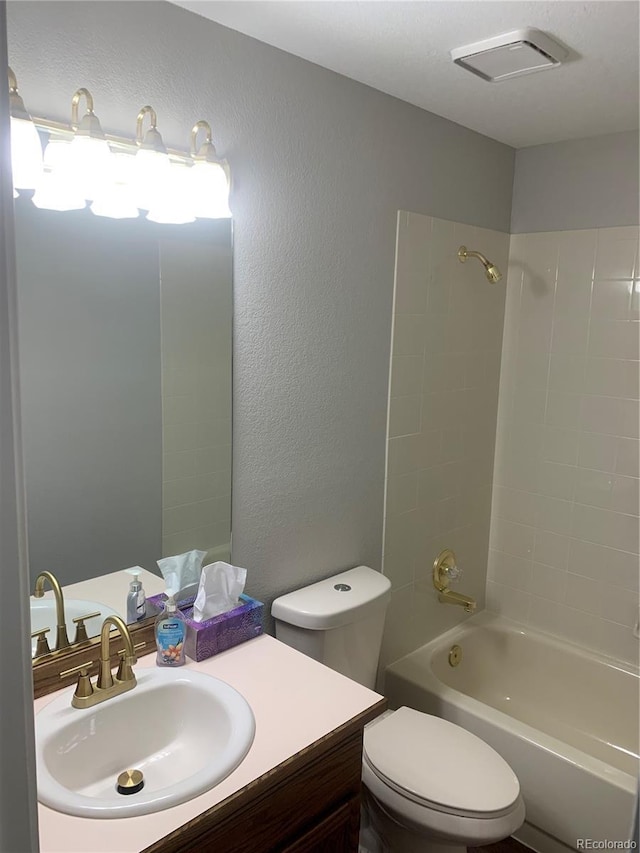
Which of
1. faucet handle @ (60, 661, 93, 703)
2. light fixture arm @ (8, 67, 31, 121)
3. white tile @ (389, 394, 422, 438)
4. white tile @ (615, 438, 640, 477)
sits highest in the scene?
light fixture arm @ (8, 67, 31, 121)

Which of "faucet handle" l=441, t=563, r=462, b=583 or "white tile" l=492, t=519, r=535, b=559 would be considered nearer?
"faucet handle" l=441, t=563, r=462, b=583

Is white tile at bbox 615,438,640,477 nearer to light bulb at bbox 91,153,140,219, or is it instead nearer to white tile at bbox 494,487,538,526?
white tile at bbox 494,487,538,526

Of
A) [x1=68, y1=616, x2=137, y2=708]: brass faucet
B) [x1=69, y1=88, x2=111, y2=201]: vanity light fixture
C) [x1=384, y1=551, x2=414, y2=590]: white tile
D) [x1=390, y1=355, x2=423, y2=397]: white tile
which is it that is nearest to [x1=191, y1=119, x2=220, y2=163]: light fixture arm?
[x1=69, y1=88, x2=111, y2=201]: vanity light fixture

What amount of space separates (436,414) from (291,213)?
100cm

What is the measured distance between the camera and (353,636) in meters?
2.01

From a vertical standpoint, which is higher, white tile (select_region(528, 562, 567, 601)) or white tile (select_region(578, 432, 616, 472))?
white tile (select_region(578, 432, 616, 472))

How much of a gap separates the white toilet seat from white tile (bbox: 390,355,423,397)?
1065 millimetres

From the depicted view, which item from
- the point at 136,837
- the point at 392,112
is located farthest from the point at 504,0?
the point at 136,837

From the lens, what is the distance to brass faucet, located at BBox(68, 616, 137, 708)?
140cm

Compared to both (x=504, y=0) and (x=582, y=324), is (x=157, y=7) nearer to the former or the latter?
(x=504, y=0)

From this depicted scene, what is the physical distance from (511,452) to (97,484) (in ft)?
6.12

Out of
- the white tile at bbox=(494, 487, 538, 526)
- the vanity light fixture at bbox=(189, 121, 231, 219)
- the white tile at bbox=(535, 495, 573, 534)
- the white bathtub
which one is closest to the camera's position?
the vanity light fixture at bbox=(189, 121, 231, 219)

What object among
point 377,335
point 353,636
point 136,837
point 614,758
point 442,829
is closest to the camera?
point 136,837

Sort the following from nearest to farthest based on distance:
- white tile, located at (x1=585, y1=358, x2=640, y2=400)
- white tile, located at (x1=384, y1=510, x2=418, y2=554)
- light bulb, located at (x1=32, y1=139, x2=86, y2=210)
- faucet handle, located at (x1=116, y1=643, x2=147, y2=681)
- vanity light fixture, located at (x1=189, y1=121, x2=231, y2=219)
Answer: light bulb, located at (x1=32, y1=139, x2=86, y2=210)
faucet handle, located at (x1=116, y1=643, x2=147, y2=681)
vanity light fixture, located at (x1=189, y1=121, x2=231, y2=219)
white tile, located at (x1=384, y1=510, x2=418, y2=554)
white tile, located at (x1=585, y1=358, x2=640, y2=400)
